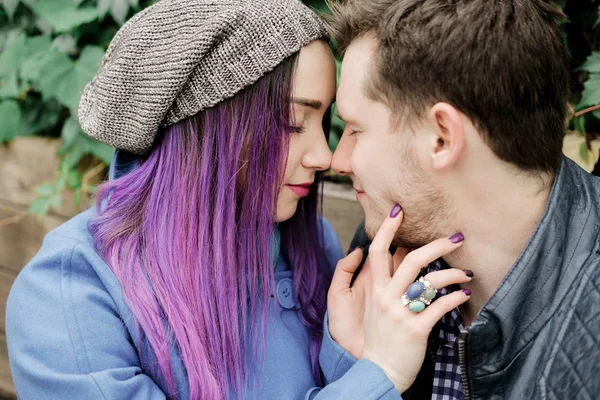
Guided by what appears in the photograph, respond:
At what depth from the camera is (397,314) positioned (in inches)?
57.0

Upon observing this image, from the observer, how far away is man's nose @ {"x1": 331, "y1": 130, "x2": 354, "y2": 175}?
5.58 feet

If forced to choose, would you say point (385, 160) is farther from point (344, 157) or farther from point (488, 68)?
point (488, 68)

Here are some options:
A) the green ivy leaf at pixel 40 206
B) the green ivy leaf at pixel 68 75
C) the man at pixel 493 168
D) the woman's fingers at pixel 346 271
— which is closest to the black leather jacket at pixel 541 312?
the man at pixel 493 168

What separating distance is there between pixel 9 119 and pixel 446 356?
2.33 metres

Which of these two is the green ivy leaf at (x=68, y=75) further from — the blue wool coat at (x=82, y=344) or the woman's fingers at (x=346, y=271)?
the woman's fingers at (x=346, y=271)

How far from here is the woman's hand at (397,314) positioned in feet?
4.69

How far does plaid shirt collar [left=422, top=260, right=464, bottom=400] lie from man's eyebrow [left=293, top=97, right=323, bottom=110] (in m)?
0.70

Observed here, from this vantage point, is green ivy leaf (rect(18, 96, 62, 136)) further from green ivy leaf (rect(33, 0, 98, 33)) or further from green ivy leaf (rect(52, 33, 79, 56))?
green ivy leaf (rect(33, 0, 98, 33))

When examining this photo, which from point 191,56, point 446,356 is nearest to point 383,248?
point 446,356

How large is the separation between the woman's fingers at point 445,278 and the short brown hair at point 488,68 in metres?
0.31

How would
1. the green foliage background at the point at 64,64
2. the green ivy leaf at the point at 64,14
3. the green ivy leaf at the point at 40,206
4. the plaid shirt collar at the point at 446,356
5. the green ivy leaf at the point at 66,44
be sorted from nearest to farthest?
the plaid shirt collar at the point at 446,356 < the green foliage background at the point at 64,64 < the green ivy leaf at the point at 64,14 < the green ivy leaf at the point at 66,44 < the green ivy leaf at the point at 40,206

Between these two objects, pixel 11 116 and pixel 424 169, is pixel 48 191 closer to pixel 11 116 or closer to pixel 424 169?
pixel 11 116

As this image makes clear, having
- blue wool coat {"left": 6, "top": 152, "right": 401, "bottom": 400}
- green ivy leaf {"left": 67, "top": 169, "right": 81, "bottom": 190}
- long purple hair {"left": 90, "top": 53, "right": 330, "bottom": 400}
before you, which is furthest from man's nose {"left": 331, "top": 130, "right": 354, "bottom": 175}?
green ivy leaf {"left": 67, "top": 169, "right": 81, "bottom": 190}

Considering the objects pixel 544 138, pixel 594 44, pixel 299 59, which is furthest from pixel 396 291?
pixel 594 44
